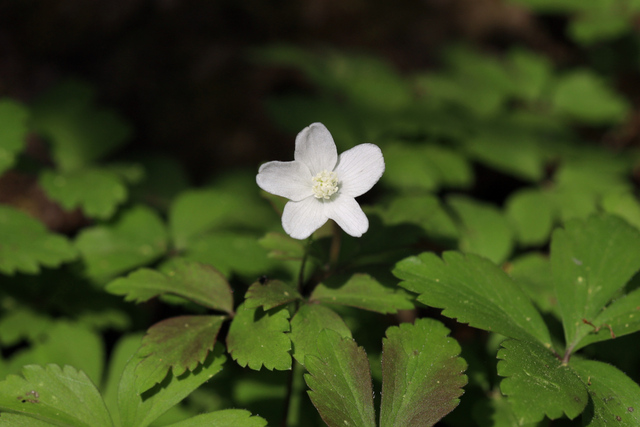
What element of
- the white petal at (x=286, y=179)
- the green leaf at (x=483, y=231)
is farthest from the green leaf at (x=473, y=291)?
the green leaf at (x=483, y=231)

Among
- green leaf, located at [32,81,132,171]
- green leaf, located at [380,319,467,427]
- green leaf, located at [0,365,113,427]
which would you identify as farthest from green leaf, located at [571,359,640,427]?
green leaf, located at [32,81,132,171]

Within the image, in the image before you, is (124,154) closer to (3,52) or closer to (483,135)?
(3,52)

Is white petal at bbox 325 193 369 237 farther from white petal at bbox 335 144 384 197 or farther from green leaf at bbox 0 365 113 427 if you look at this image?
green leaf at bbox 0 365 113 427

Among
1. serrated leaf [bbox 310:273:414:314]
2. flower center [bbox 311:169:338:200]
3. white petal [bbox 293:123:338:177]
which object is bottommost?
serrated leaf [bbox 310:273:414:314]

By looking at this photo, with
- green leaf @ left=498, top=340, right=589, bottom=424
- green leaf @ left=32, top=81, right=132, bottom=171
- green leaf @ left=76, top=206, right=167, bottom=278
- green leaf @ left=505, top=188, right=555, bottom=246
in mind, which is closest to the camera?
green leaf @ left=498, top=340, right=589, bottom=424

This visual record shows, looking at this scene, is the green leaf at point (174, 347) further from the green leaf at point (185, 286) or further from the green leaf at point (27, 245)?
the green leaf at point (27, 245)

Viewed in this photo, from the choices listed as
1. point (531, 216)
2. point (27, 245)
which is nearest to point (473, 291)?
point (531, 216)
